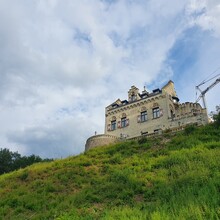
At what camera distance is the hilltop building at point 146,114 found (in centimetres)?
4470

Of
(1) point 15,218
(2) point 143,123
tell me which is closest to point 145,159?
(1) point 15,218

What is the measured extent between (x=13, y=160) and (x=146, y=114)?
26448 millimetres

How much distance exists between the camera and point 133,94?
55625 millimetres

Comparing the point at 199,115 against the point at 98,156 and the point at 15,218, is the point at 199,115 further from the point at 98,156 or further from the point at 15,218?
Result: the point at 15,218

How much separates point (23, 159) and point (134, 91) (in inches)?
936

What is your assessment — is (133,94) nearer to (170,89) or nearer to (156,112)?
(170,89)

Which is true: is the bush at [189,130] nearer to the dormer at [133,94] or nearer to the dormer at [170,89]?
the dormer at [170,89]

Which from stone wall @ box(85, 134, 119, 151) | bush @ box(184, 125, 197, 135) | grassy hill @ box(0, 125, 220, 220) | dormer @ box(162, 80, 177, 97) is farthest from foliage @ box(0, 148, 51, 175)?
bush @ box(184, 125, 197, 135)

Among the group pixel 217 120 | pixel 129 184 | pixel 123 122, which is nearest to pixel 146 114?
pixel 123 122

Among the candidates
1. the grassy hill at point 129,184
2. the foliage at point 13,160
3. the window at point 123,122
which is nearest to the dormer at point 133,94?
the window at point 123,122

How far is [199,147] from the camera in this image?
2533cm

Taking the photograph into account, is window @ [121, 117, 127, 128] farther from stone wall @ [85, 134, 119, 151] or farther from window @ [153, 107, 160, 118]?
stone wall @ [85, 134, 119, 151]

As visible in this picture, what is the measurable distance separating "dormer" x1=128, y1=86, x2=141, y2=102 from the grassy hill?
78.2 ft

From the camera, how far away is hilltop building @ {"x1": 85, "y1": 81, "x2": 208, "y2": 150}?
44.7m
